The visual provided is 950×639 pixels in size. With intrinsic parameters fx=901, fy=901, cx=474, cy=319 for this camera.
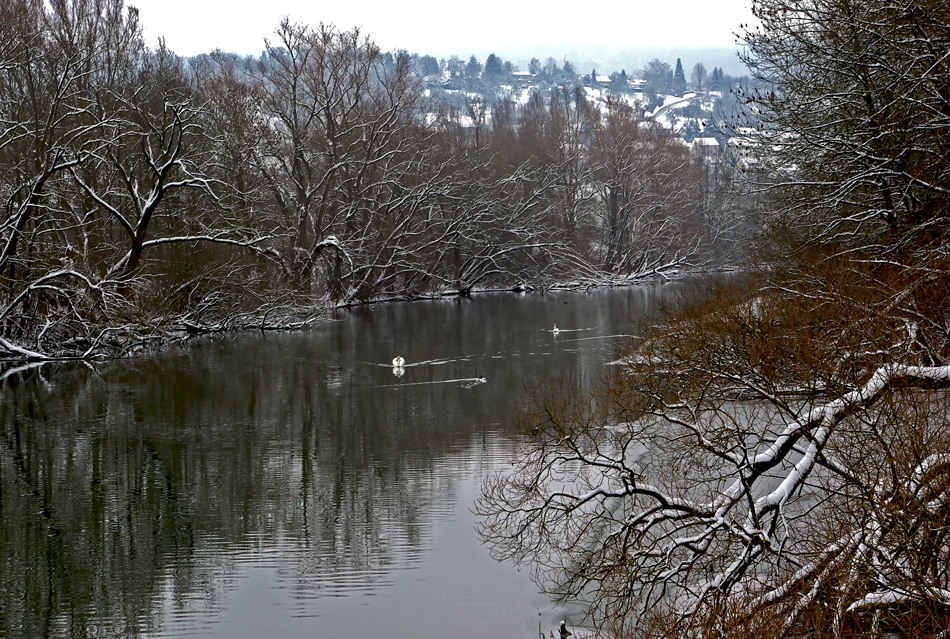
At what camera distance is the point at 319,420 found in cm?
1722

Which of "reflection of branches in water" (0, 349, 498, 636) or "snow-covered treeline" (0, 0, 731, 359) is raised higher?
"snow-covered treeline" (0, 0, 731, 359)

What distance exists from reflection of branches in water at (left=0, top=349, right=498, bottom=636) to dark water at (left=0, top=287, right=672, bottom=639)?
0.04m

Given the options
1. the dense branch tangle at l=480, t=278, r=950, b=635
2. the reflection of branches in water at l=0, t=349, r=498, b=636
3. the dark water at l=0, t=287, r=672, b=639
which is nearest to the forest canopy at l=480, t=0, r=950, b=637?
the dense branch tangle at l=480, t=278, r=950, b=635

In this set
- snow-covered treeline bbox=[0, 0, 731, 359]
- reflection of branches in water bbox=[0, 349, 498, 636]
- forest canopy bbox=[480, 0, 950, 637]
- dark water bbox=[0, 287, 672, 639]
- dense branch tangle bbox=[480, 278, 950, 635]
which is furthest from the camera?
snow-covered treeline bbox=[0, 0, 731, 359]

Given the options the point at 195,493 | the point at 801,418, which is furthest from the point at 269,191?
the point at 801,418

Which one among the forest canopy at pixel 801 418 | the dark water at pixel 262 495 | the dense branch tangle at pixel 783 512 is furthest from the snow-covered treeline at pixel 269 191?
the dense branch tangle at pixel 783 512

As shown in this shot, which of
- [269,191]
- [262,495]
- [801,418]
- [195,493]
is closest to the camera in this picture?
[801,418]

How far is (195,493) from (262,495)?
0.97 meters

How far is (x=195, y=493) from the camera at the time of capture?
1246 cm

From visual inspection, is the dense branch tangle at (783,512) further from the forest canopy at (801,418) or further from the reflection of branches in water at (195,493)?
the reflection of branches in water at (195,493)

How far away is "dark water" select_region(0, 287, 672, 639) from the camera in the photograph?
28.3ft

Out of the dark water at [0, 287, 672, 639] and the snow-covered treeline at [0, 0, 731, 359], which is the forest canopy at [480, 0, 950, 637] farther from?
the snow-covered treeline at [0, 0, 731, 359]

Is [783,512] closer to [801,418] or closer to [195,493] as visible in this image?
[801,418]

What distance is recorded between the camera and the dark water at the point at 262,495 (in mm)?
8641
